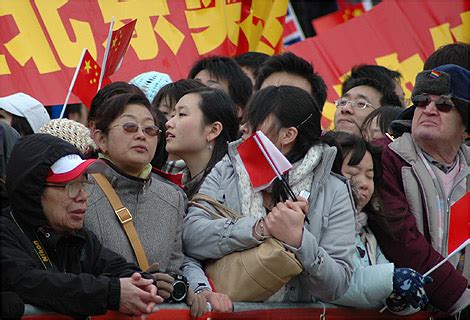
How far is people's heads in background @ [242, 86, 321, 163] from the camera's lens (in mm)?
6266

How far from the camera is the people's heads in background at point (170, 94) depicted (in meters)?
7.54

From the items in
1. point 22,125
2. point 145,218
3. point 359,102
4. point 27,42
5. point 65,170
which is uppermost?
point 27,42

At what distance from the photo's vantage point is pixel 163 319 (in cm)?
535

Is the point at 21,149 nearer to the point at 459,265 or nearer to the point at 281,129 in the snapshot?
the point at 281,129

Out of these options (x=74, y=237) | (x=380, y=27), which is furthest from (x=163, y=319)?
(x=380, y=27)

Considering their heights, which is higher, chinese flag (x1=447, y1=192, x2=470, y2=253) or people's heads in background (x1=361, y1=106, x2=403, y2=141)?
people's heads in background (x1=361, y1=106, x2=403, y2=141)

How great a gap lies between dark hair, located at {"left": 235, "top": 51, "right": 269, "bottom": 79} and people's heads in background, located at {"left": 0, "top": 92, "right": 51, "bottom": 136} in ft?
8.40

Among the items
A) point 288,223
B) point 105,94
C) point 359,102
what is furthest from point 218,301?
point 359,102

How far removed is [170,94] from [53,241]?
2642 mm

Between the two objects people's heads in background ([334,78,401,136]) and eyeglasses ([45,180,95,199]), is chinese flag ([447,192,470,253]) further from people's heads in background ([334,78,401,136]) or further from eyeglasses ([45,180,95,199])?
eyeglasses ([45,180,95,199])

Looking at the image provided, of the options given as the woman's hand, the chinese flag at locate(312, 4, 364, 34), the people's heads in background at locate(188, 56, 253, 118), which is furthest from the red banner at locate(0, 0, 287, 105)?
the chinese flag at locate(312, 4, 364, 34)

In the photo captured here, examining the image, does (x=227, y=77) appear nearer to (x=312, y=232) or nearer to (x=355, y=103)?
(x=355, y=103)

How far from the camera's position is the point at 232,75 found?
8.41m

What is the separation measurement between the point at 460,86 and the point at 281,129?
4.30 ft
